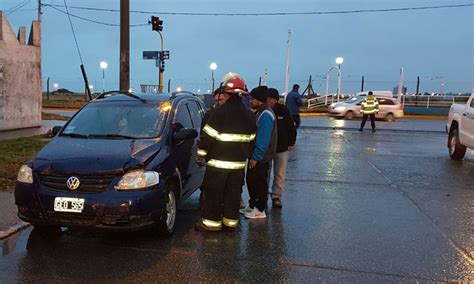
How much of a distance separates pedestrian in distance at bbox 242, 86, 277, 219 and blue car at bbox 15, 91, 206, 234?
85cm

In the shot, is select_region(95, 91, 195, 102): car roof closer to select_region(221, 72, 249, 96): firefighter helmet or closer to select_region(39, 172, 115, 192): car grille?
select_region(221, 72, 249, 96): firefighter helmet

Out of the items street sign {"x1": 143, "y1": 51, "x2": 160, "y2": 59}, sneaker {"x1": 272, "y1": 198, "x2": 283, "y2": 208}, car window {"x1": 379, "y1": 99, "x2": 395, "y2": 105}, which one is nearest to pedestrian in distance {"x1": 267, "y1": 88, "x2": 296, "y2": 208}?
sneaker {"x1": 272, "y1": 198, "x2": 283, "y2": 208}

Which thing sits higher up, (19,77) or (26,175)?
(19,77)

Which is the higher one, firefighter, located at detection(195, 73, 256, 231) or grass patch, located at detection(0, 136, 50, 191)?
firefighter, located at detection(195, 73, 256, 231)

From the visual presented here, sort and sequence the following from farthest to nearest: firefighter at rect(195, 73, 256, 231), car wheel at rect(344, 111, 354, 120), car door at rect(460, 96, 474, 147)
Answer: car wheel at rect(344, 111, 354, 120)
car door at rect(460, 96, 474, 147)
firefighter at rect(195, 73, 256, 231)

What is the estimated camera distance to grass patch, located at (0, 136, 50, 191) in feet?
26.1

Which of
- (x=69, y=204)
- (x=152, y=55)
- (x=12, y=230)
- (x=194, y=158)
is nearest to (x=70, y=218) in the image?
(x=69, y=204)

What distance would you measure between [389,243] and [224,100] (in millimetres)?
2550

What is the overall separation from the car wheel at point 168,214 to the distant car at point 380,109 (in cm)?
2594

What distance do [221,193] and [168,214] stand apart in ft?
2.21

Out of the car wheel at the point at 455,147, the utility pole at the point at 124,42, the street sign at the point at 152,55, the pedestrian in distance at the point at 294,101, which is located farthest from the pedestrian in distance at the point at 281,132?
the street sign at the point at 152,55

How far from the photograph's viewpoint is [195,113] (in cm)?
725

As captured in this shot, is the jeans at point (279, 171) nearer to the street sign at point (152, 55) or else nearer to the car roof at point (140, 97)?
the car roof at point (140, 97)

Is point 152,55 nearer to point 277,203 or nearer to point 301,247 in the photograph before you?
point 277,203
